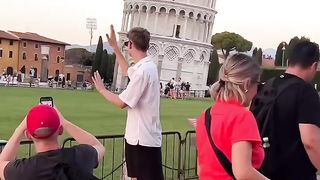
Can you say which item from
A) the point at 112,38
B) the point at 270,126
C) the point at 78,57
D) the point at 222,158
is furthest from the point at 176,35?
the point at 222,158

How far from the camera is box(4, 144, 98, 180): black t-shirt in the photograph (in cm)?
334

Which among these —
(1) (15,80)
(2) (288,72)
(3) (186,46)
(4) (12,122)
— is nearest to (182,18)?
(3) (186,46)

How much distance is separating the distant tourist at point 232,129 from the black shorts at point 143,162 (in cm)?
197

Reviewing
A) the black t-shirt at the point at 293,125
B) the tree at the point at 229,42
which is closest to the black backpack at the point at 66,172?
the black t-shirt at the point at 293,125

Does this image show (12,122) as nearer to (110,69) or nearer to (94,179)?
(94,179)

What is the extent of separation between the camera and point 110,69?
8431cm

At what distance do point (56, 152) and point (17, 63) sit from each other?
94.0 meters

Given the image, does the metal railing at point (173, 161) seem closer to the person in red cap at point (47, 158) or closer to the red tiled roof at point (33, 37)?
the person in red cap at point (47, 158)

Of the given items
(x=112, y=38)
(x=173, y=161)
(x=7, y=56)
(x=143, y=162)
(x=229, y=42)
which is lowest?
(x=7, y=56)

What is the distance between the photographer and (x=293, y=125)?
14.5 ft

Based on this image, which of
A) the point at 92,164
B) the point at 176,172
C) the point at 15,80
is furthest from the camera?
the point at 15,80

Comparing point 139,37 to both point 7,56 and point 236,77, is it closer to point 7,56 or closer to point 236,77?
point 236,77

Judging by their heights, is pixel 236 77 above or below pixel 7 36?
above

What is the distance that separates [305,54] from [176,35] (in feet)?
238
